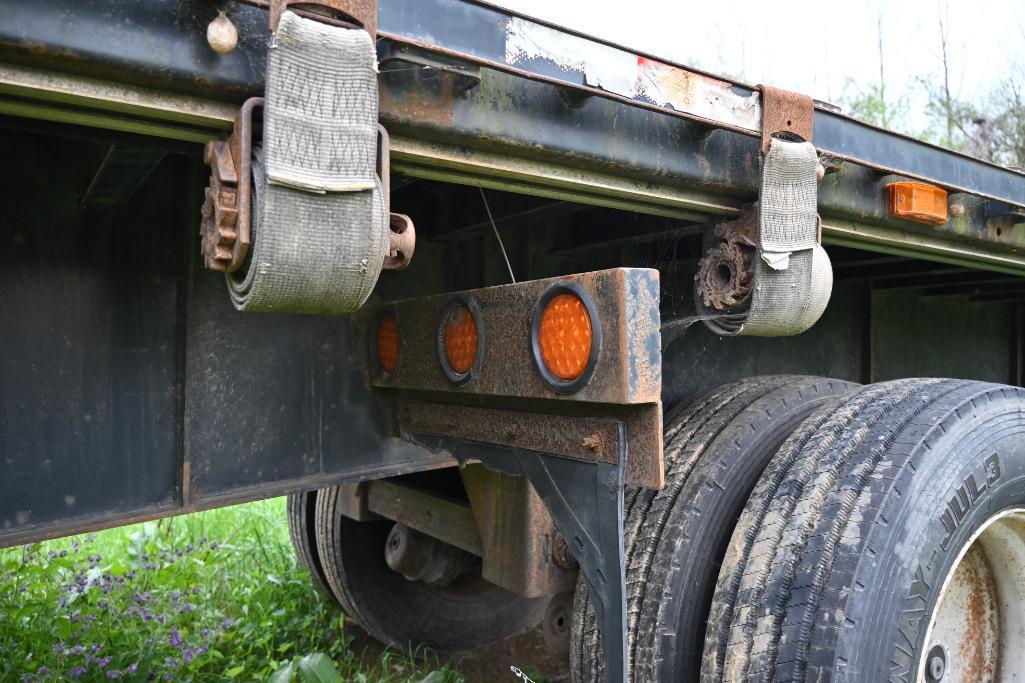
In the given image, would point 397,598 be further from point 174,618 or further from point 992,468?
point 992,468

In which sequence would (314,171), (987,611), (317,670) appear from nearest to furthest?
(314,171) → (987,611) → (317,670)

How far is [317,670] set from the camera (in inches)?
93.9

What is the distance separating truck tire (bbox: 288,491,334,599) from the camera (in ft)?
10.5

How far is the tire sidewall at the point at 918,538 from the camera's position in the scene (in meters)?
1.41

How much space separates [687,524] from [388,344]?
76 centimetres

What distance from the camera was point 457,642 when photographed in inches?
126

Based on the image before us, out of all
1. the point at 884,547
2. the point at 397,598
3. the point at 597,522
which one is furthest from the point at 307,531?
the point at 884,547

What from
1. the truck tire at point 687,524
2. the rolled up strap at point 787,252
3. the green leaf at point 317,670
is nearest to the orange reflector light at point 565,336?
the rolled up strap at point 787,252

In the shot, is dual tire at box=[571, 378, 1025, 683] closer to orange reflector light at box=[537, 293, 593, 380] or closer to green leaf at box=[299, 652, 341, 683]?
orange reflector light at box=[537, 293, 593, 380]

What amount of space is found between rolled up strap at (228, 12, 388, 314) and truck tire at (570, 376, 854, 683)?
3.29 ft

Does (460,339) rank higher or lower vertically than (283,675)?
higher

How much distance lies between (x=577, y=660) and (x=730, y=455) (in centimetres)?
59

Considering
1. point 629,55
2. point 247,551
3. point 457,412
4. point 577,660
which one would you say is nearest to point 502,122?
point 629,55

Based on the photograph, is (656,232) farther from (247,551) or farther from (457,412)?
(247,551)
